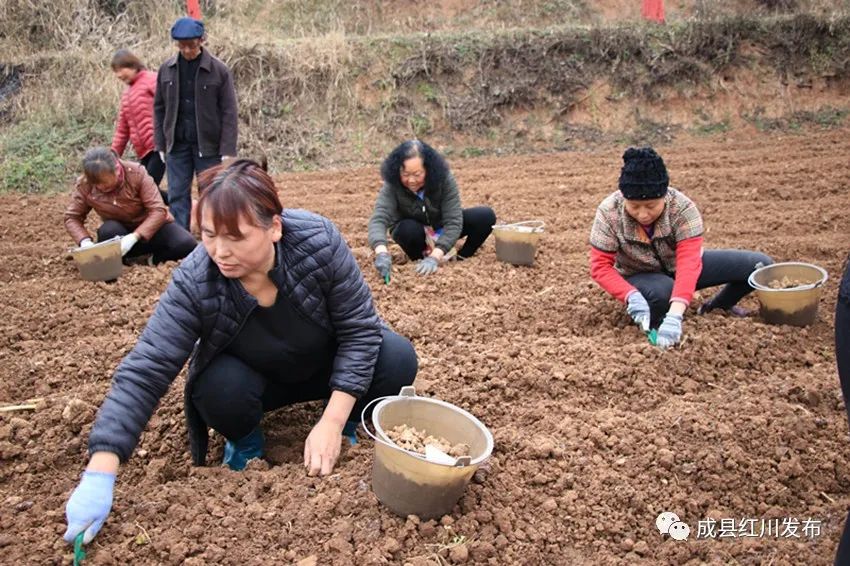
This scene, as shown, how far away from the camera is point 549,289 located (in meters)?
4.69

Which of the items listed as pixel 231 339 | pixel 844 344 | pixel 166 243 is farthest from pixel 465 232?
pixel 844 344

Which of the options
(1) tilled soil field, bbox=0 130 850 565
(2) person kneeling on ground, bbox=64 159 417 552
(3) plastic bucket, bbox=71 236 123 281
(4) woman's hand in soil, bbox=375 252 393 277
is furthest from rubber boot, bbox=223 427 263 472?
(3) plastic bucket, bbox=71 236 123 281

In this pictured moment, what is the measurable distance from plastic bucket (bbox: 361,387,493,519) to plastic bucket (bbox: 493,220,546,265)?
2732 millimetres

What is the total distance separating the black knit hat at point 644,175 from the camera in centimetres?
338

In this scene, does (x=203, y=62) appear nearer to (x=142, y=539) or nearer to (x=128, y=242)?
(x=128, y=242)

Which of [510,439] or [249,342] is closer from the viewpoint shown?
[249,342]

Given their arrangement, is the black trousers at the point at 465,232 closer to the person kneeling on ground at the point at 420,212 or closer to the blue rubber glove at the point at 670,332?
the person kneeling on ground at the point at 420,212

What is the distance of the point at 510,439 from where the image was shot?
9.33ft

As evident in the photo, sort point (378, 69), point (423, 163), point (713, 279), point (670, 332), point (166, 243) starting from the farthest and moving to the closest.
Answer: point (378, 69)
point (166, 243)
point (423, 163)
point (713, 279)
point (670, 332)

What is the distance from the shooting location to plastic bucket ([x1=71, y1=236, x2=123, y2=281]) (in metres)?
5.03

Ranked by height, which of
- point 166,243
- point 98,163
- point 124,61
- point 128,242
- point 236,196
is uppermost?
point 236,196

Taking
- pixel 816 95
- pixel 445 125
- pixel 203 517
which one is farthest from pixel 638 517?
pixel 816 95

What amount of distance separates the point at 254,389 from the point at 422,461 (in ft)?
2.58

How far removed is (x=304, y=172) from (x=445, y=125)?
2403mm
